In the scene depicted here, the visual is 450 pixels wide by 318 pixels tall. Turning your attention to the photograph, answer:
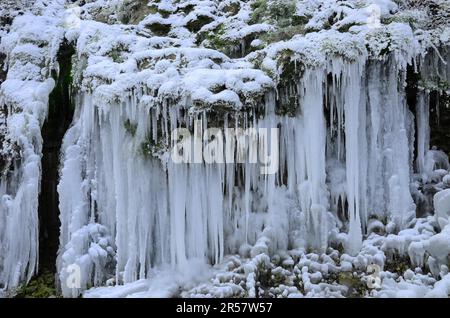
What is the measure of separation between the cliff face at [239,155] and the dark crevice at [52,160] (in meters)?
0.02

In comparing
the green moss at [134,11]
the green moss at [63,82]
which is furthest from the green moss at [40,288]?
the green moss at [134,11]

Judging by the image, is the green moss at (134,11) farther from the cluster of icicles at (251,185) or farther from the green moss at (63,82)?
the cluster of icicles at (251,185)

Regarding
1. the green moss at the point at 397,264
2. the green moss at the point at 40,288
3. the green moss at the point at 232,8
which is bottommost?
the green moss at the point at 40,288

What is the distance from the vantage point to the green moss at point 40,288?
16.6 feet

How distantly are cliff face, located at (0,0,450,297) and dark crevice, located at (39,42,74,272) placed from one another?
0.02m

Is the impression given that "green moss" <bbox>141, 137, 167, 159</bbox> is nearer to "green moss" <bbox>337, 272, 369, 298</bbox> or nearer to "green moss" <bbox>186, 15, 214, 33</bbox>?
"green moss" <bbox>186, 15, 214, 33</bbox>

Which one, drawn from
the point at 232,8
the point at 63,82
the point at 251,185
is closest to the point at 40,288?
the point at 63,82

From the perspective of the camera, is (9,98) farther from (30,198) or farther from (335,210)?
(335,210)

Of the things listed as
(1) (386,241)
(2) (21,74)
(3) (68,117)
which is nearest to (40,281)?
(3) (68,117)

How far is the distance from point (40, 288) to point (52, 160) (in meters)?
1.46

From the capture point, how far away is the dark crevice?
5.51 meters

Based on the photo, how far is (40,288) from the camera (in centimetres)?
514

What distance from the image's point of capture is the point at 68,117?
5672mm

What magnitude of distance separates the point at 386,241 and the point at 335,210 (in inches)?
26.2
